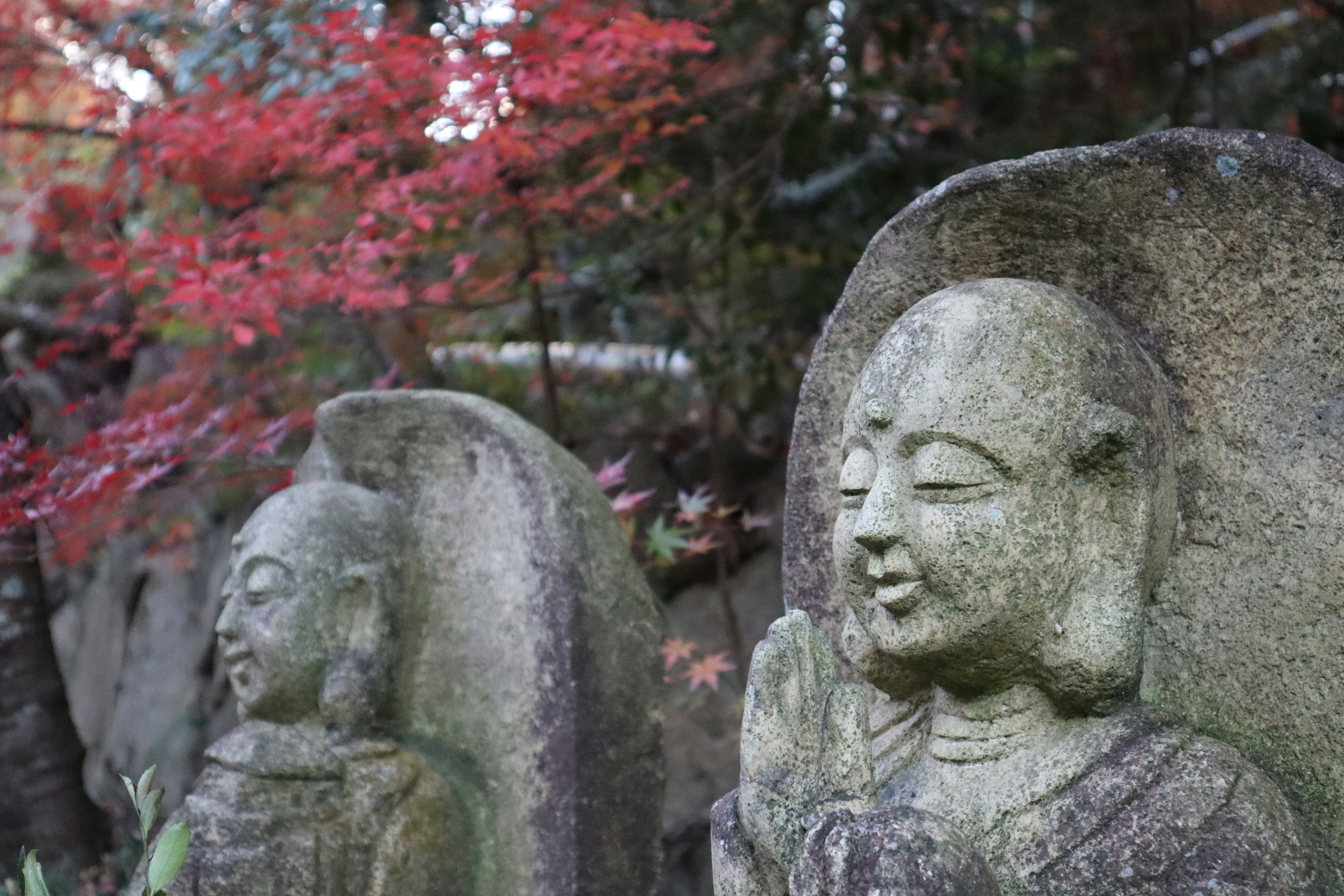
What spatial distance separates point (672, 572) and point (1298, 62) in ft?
11.0

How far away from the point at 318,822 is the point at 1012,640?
1.81 m

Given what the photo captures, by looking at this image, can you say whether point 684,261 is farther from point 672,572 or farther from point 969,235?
point 969,235

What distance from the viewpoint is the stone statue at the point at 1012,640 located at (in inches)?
78.0

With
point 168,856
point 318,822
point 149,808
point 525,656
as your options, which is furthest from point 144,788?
point 525,656

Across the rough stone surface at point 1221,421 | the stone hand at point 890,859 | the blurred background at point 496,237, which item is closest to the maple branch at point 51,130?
the blurred background at point 496,237

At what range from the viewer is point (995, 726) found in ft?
7.46

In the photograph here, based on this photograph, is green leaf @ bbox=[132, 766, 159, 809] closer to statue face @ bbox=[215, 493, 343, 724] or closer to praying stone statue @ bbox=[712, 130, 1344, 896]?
statue face @ bbox=[215, 493, 343, 724]

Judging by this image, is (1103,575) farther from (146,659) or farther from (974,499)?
(146,659)

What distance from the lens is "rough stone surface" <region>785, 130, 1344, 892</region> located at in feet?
7.03

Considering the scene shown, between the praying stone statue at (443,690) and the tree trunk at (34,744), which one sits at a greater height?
the praying stone statue at (443,690)

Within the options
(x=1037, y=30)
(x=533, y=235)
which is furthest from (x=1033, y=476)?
(x=1037, y=30)

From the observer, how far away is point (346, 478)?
3645 mm

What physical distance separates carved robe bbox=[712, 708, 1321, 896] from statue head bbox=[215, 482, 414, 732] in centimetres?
141

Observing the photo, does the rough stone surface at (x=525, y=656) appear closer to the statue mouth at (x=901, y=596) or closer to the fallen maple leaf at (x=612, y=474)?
the fallen maple leaf at (x=612, y=474)
